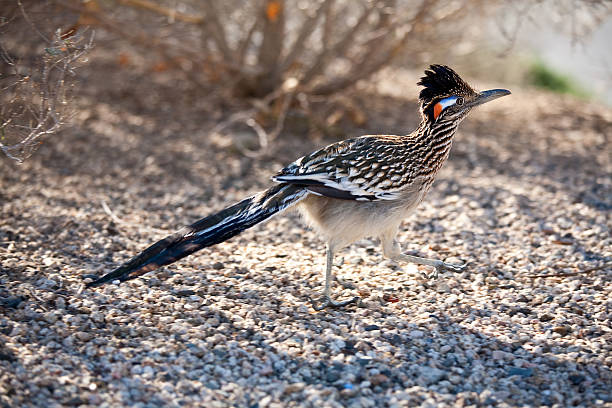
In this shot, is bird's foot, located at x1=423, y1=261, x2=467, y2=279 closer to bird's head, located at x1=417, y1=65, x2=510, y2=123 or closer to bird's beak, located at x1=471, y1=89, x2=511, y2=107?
bird's head, located at x1=417, y1=65, x2=510, y2=123

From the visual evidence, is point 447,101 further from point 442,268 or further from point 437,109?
point 442,268

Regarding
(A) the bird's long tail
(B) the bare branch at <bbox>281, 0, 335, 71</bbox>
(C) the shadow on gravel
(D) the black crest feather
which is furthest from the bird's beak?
(B) the bare branch at <bbox>281, 0, 335, 71</bbox>

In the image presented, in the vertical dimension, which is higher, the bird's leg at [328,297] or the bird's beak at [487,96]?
the bird's beak at [487,96]

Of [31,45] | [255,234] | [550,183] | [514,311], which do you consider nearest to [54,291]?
[255,234]

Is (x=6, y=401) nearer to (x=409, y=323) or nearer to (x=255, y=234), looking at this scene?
(x=409, y=323)

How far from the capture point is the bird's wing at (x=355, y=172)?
4.16 meters

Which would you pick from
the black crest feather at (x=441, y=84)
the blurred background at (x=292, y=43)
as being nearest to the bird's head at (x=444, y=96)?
the black crest feather at (x=441, y=84)

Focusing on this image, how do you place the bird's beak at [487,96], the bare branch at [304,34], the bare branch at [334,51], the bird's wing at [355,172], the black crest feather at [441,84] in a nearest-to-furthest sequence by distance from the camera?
the bird's wing at [355,172], the black crest feather at [441,84], the bird's beak at [487,96], the bare branch at [304,34], the bare branch at [334,51]

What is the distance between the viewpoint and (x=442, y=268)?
4.81 metres

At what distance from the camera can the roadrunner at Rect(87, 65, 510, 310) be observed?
407cm


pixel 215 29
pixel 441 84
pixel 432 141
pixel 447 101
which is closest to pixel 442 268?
pixel 432 141

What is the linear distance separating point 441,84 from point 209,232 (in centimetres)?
177

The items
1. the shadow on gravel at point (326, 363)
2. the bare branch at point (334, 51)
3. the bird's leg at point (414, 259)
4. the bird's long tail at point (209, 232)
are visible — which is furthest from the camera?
the bare branch at point (334, 51)

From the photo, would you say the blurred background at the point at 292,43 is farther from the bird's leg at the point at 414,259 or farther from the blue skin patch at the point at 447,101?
the blue skin patch at the point at 447,101
